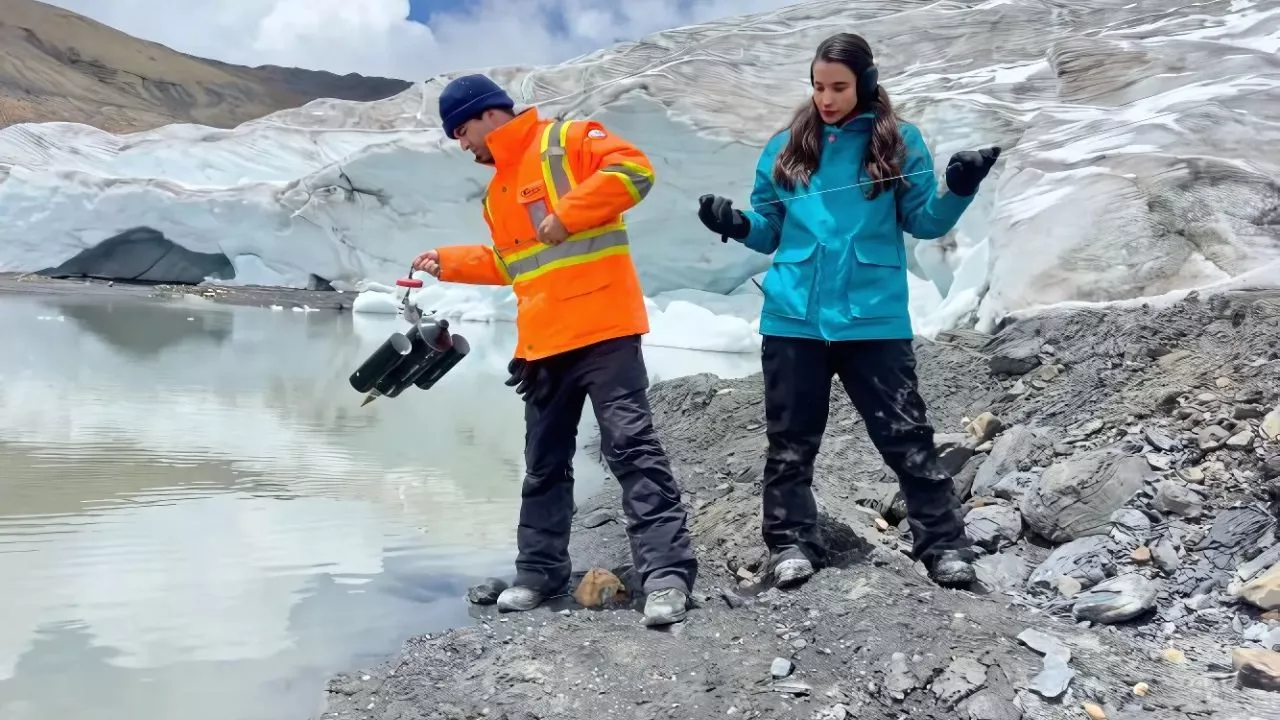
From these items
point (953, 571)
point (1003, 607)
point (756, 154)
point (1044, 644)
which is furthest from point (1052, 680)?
point (756, 154)

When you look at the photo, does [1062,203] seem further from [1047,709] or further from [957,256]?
[1047,709]

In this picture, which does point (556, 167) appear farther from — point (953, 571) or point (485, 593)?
point (953, 571)

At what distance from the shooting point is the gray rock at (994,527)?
2.25 meters

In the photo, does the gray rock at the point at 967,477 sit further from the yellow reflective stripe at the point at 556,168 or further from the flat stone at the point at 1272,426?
the yellow reflective stripe at the point at 556,168

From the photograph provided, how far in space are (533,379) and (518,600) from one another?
1.71ft

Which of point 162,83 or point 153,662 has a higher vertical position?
point 162,83

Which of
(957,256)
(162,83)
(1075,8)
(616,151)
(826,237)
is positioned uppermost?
(162,83)

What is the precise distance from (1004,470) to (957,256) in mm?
6169

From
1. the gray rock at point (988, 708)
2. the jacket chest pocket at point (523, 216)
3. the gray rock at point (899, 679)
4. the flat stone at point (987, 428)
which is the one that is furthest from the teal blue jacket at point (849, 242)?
the flat stone at point (987, 428)

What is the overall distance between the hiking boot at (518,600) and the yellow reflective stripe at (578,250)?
2.47 ft

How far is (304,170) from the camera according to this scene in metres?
21.2

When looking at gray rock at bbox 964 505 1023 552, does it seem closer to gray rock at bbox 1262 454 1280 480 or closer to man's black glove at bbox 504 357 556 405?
gray rock at bbox 1262 454 1280 480

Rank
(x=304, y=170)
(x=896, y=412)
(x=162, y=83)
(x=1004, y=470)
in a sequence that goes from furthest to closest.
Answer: (x=162, y=83) < (x=304, y=170) < (x=1004, y=470) < (x=896, y=412)

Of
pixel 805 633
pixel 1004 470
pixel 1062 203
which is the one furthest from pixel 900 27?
pixel 805 633
